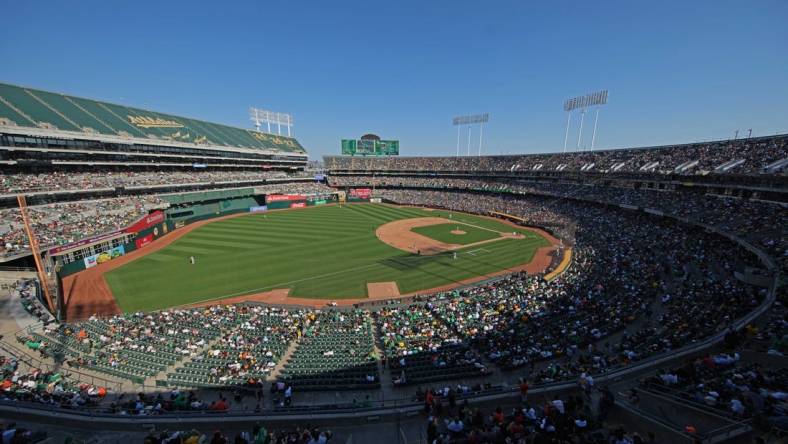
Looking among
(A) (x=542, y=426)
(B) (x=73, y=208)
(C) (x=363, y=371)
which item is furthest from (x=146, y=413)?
(B) (x=73, y=208)

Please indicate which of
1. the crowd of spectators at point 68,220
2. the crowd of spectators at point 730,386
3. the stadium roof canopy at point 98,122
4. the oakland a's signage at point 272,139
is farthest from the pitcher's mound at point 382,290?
the oakland a's signage at point 272,139

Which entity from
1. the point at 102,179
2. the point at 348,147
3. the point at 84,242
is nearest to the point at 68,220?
the point at 84,242

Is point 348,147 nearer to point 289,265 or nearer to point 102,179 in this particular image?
point 102,179

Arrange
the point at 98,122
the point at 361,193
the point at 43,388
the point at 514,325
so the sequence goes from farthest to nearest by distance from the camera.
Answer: the point at 361,193 < the point at 98,122 < the point at 514,325 < the point at 43,388

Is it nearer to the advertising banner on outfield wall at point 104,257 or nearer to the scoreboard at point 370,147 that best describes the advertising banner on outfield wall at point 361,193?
the scoreboard at point 370,147

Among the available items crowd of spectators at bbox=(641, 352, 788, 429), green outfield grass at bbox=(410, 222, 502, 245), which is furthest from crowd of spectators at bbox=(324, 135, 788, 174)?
crowd of spectators at bbox=(641, 352, 788, 429)

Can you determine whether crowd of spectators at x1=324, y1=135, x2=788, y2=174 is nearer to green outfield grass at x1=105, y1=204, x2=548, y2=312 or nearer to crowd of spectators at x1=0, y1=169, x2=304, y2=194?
green outfield grass at x1=105, y1=204, x2=548, y2=312
